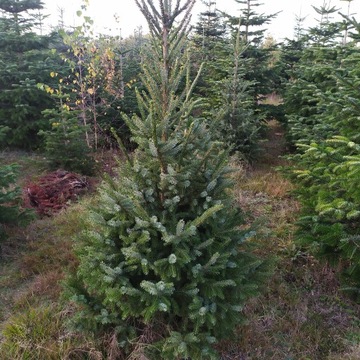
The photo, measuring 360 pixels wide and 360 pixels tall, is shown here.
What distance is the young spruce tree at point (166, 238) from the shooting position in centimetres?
249

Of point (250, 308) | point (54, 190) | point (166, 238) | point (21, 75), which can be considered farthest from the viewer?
point (21, 75)

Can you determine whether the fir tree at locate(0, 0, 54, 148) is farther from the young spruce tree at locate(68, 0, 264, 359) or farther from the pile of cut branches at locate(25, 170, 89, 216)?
the young spruce tree at locate(68, 0, 264, 359)

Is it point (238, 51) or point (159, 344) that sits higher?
point (238, 51)

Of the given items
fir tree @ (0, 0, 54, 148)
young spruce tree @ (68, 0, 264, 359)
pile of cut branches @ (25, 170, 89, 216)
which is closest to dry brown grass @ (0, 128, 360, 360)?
young spruce tree @ (68, 0, 264, 359)

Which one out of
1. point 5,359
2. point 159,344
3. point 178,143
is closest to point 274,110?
point 178,143

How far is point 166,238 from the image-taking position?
95.4 inches

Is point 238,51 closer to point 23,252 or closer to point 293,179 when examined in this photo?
point 293,179

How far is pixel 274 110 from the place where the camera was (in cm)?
918

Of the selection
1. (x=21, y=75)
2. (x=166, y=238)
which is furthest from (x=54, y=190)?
(x=166, y=238)

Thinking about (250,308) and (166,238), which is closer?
(166,238)

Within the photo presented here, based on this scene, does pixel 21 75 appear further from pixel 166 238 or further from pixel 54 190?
pixel 166 238

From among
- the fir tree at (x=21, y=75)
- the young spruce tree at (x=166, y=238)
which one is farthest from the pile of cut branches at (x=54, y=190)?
the young spruce tree at (x=166, y=238)

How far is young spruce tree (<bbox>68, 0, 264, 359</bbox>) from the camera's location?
2486mm

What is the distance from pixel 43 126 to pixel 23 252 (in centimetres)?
452
